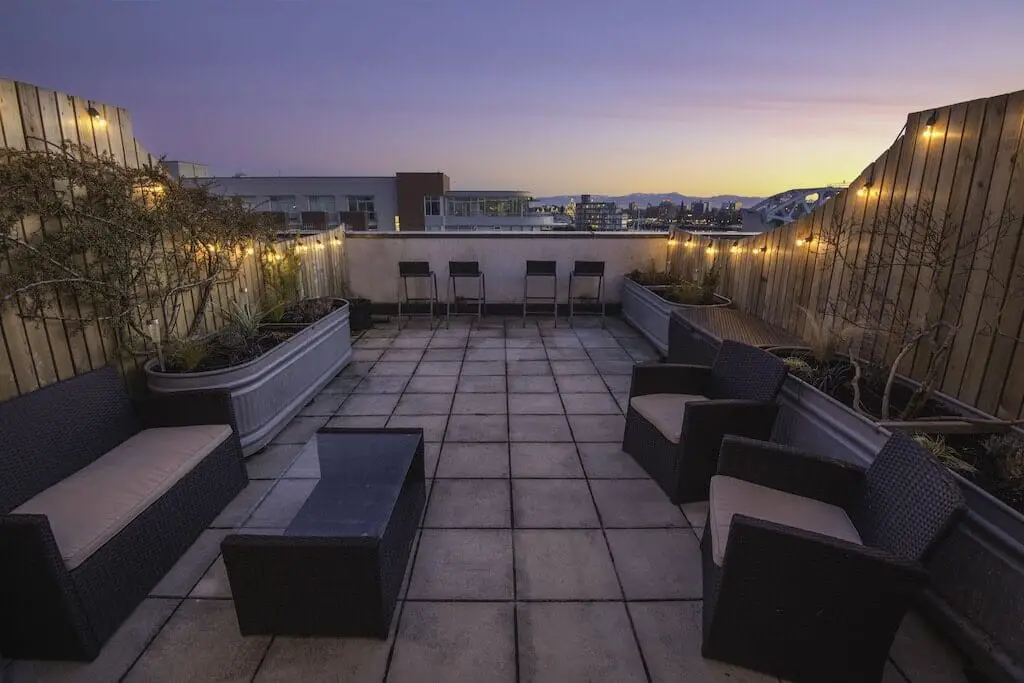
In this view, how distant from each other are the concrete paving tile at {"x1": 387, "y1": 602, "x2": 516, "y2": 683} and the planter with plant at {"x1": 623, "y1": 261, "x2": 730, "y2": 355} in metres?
3.34

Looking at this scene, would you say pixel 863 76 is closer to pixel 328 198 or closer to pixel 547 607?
pixel 547 607

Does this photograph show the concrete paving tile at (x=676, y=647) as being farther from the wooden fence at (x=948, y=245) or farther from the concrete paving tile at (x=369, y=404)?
the concrete paving tile at (x=369, y=404)

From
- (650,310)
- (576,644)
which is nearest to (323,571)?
(576,644)

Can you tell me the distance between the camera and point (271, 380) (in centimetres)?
305

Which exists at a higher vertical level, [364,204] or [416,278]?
[364,204]

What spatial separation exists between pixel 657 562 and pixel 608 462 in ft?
2.81

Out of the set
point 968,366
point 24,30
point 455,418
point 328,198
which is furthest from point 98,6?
point 328,198

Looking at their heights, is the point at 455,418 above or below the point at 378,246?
below

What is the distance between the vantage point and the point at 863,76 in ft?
18.3

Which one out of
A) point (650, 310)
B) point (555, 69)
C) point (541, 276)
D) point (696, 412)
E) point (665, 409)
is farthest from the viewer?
point (555, 69)

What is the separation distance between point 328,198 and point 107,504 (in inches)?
1054

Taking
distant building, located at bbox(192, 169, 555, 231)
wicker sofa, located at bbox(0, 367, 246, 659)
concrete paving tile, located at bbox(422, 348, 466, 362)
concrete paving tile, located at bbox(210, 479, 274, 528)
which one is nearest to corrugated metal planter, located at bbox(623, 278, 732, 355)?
concrete paving tile, located at bbox(422, 348, 466, 362)

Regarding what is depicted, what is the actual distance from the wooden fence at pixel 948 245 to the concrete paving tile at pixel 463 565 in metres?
2.30

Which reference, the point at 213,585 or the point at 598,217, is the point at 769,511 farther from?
the point at 598,217
